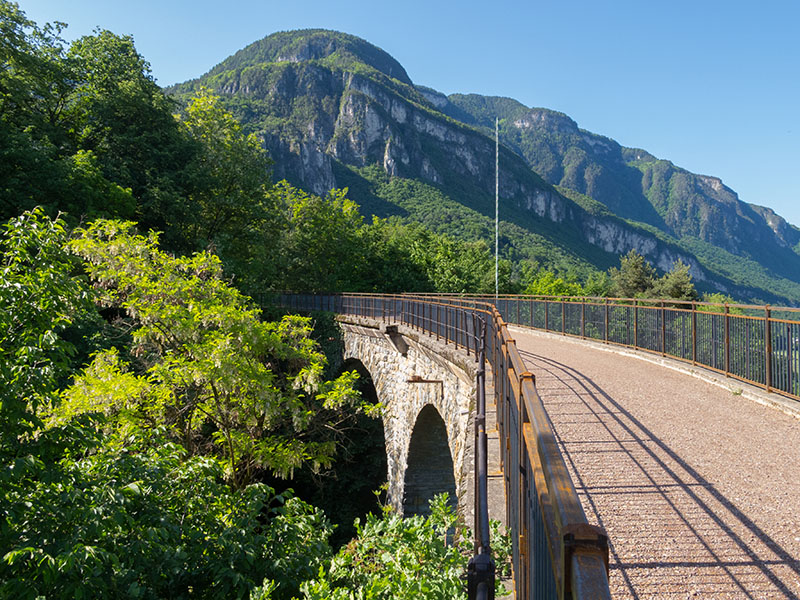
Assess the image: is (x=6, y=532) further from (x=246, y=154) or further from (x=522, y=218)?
(x=522, y=218)

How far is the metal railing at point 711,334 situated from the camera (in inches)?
283

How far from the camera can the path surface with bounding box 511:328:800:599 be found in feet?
9.59

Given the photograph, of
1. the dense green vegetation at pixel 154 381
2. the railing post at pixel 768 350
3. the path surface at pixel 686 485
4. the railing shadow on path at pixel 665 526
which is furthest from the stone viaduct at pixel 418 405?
the railing post at pixel 768 350

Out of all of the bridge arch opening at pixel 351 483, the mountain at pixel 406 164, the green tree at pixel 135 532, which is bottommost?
the bridge arch opening at pixel 351 483

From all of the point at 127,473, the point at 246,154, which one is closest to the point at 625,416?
the point at 127,473

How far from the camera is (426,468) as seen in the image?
44.7ft

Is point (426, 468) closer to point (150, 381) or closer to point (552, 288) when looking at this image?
point (150, 381)

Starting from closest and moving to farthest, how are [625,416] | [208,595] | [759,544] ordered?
[759,544] → [208,595] → [625,416]

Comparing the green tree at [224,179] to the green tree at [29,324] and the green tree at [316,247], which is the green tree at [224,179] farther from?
the green tree at [29,324]

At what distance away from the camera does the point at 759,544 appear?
127 inches

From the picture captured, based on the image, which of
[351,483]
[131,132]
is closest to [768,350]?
[351,483]

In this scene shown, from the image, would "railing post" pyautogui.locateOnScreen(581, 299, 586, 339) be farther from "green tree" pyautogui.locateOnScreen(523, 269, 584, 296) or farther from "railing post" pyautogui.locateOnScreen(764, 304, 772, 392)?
"green tree" pyautogui.locateOnScreen(523, 269, 584, 296)

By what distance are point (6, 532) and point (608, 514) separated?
515 centimetres

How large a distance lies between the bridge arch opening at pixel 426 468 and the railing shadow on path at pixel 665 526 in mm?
7728
